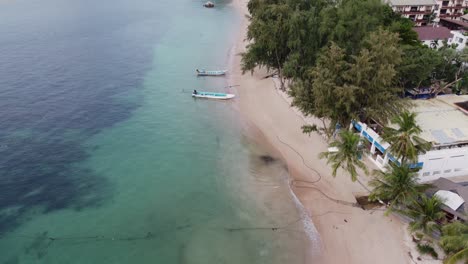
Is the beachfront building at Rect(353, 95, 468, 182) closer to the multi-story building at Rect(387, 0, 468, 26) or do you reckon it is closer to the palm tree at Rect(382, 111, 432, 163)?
the palm tree at Rect(382, 111, 432, 163)

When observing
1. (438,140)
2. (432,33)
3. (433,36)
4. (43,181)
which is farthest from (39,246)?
(432,33)

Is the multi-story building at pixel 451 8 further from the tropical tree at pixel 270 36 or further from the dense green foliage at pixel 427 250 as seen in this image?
the dense green foliage at pixel 427 250

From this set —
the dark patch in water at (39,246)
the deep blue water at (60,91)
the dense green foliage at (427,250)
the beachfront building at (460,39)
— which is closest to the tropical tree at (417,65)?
the dense green foliage at (427,250)

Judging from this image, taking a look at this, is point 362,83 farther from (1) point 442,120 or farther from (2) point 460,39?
(2) point 460,39

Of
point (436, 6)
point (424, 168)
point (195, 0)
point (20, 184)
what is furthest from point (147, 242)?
point (195, 0)

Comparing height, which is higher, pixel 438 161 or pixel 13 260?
pixel 438 161
